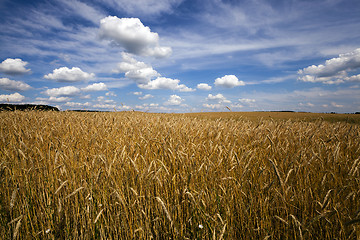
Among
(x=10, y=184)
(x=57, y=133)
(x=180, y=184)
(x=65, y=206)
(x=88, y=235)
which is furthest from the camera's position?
(x=57, y=133)

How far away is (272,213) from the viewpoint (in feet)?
6.50

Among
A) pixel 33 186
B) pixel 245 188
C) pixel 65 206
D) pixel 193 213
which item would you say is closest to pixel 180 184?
pixel 193 213

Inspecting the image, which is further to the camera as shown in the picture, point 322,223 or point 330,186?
point 330,186

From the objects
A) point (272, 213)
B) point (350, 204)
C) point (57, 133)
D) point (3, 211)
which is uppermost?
point (57, 133)

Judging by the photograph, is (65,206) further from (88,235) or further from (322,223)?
(322,223)

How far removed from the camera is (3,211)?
233 cm

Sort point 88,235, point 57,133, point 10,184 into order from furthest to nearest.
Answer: point 57,133 → point 10,184 → point 88,235

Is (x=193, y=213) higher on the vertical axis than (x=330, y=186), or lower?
lower

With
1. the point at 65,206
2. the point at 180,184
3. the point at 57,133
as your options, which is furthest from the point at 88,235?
the point at 57,133

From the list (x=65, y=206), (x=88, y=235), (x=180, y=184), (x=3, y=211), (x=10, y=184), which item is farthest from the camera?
(x=10, y=184)

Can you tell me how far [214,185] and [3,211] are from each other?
8.93 feet

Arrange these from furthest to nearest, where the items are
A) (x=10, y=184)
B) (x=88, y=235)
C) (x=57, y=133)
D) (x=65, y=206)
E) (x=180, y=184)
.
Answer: (x=57, y=133)
(x=10, y=184)
(x=180, y=184)
(x=65, y=206)
(x=88, y=235)

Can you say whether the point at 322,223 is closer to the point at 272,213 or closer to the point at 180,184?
the point at 272,213

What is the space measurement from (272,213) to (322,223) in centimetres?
44
